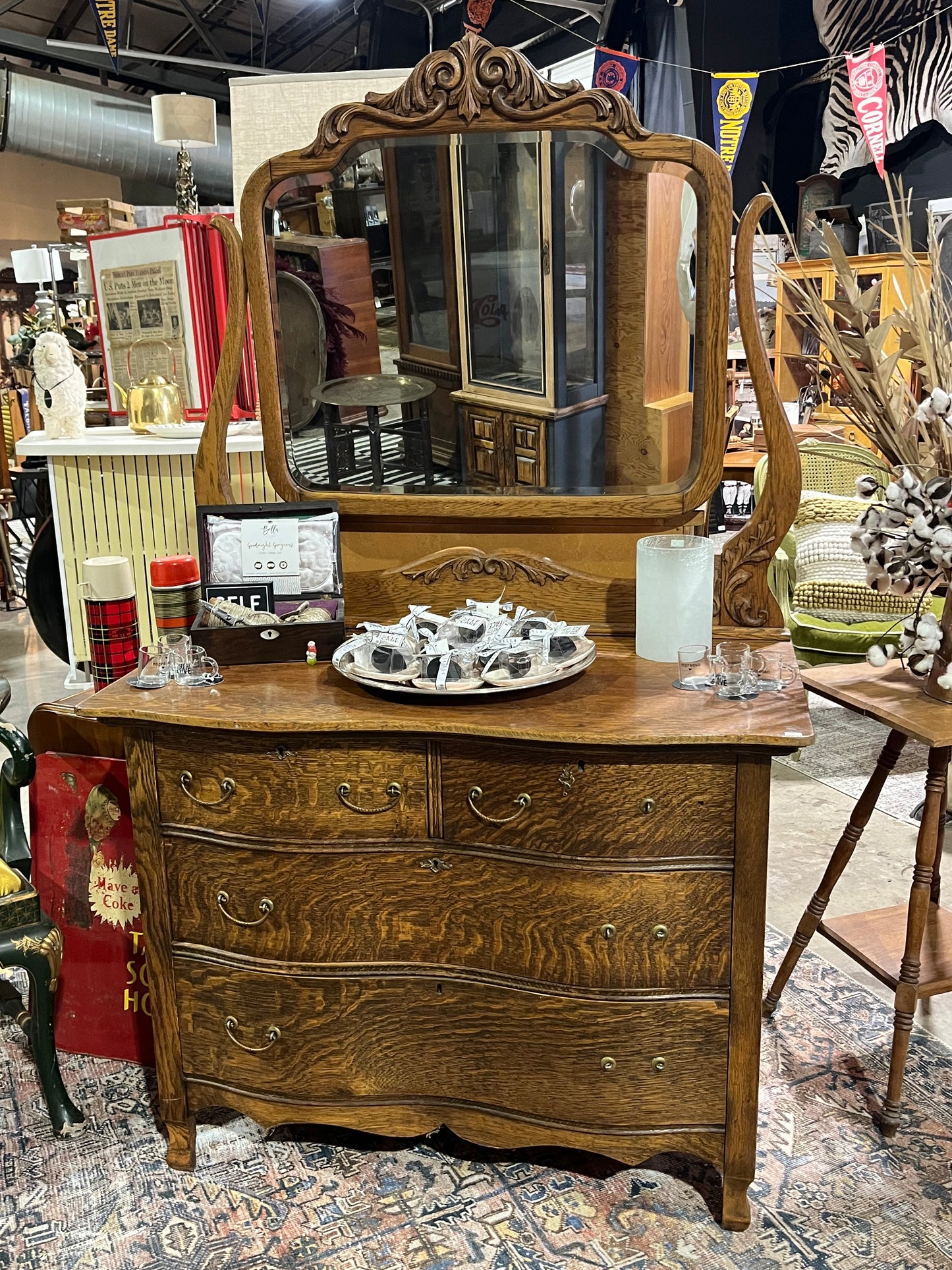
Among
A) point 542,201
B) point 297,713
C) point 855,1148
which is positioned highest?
point 542,201

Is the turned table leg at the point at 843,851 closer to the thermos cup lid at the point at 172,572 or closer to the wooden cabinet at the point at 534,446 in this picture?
the wooden cabinet at the point at 534,446

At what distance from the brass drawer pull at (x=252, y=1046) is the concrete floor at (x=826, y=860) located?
1429 millimetres

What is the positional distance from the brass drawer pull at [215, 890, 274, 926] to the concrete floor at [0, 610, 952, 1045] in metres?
1.50

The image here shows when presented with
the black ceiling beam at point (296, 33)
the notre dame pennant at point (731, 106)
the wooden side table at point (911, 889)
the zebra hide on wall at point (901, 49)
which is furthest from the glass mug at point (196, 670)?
the black ceiling beam at point (296, 33)

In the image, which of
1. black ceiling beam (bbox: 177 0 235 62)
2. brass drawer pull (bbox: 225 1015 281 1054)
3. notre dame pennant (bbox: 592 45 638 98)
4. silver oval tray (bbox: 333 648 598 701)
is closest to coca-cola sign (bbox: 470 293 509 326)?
silver oval tray (bbox: 333 648 598 701)

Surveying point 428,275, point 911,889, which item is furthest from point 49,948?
point 911,889

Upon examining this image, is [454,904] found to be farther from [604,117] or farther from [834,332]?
[604,117]

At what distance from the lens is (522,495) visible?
207cm

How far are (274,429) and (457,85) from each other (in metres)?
0.72

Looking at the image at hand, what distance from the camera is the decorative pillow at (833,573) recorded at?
3.82 m

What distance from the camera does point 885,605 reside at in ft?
12.5

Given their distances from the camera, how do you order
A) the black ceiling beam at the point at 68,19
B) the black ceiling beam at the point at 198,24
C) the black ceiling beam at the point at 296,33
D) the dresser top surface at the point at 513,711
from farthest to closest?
the black ceiling beam at the point at 296,33
the black ceiling beam at the point at 68,19
the black ceiling beam at the point at 198,24
the dresser top surface at the point at 513,711

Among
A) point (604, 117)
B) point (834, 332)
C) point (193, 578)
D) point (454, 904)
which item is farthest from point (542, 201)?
point (454, 904)

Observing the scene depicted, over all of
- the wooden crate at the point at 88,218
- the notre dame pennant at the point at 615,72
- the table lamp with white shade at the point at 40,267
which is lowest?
the table lamp with white shade at the point at 40,267
